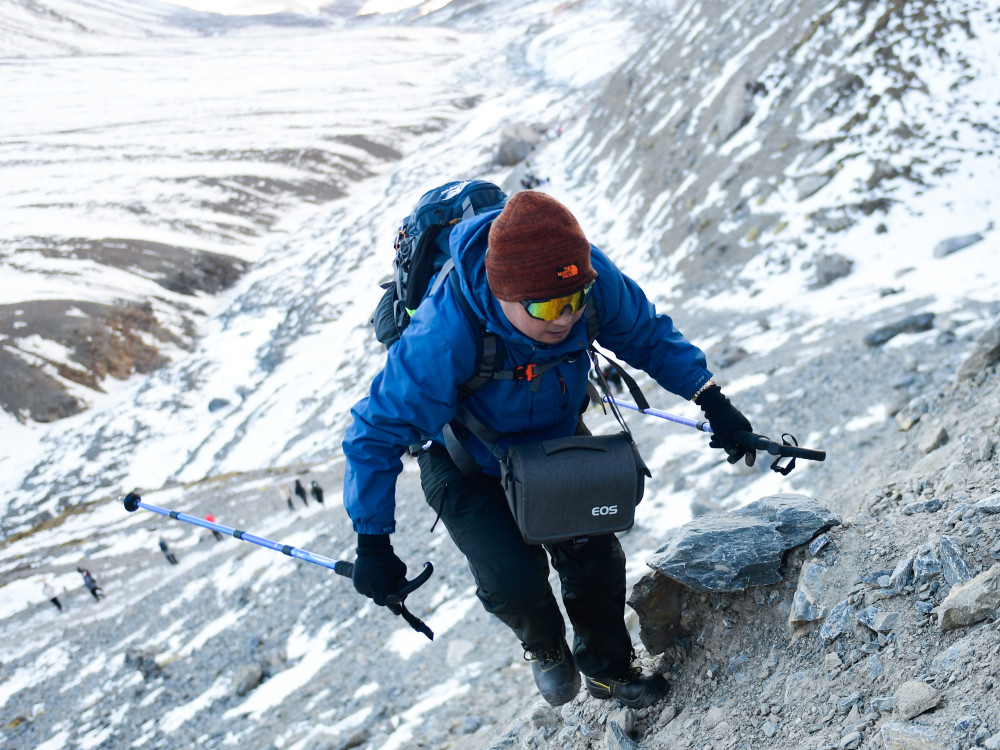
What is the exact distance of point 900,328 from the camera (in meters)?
9.89

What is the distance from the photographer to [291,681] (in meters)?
10.2

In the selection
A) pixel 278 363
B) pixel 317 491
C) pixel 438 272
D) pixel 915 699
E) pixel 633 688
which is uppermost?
pixel 438 272

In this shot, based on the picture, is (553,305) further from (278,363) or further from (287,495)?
(278,363)

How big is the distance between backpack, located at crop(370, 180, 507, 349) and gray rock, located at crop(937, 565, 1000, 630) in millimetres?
2620

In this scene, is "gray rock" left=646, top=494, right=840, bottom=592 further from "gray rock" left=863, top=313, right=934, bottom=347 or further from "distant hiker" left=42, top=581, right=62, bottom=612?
"distant hiker" left=42, top=581, right=62, bottom=612

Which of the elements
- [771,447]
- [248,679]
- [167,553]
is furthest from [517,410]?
[167,553]

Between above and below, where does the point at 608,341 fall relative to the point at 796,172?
above

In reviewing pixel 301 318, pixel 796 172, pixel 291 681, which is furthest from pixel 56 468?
pixel 796 172

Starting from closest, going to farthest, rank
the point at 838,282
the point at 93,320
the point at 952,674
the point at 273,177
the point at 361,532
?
the point at 952,674 < the point at 361,532 < the point at 838,282 < the point at 93,320 < the point at 273,177

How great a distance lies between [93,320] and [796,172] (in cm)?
4966

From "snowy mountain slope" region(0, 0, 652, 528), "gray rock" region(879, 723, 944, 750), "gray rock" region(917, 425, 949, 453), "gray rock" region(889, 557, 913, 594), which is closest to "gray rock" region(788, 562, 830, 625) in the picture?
"gray rock" region(889, 557, 913, 594)

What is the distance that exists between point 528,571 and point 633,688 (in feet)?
3.19

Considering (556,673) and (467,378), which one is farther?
(556,673)

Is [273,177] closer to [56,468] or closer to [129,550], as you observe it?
[56,468]
